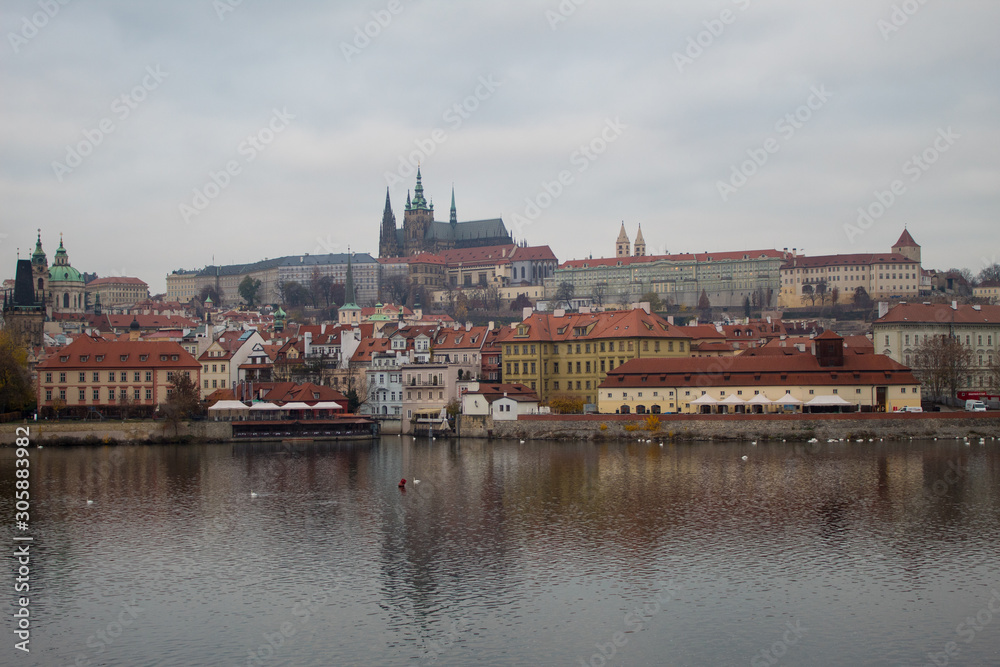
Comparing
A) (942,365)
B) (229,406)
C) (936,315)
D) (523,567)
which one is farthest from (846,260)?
(523,567)

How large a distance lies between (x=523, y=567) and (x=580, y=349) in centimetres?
4442

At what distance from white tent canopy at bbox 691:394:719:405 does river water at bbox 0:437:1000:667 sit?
14.8 meters

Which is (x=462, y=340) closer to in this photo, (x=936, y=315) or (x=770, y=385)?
(x=770, y=385)

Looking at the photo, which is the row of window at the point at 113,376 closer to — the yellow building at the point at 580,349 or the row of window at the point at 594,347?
the yellow building at the point at 580,349

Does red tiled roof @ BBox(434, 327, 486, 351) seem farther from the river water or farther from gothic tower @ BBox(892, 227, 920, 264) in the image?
gothic tower @ BBox(892, 227, 920, 264)

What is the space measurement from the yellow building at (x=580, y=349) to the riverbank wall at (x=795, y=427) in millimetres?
10444

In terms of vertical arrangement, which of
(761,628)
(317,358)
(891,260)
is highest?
(891,260)

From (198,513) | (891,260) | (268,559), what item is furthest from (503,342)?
(891,260)

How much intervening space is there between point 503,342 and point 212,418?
61.0 ft

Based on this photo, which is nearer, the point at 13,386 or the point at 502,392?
the point at 502,392

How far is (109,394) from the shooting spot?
65562 millimetres

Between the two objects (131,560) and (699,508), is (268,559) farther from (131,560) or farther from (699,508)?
(699,508)

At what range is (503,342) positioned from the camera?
70.1 meters

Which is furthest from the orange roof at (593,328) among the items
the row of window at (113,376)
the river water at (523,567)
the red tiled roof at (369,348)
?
the river water at (523,567)
